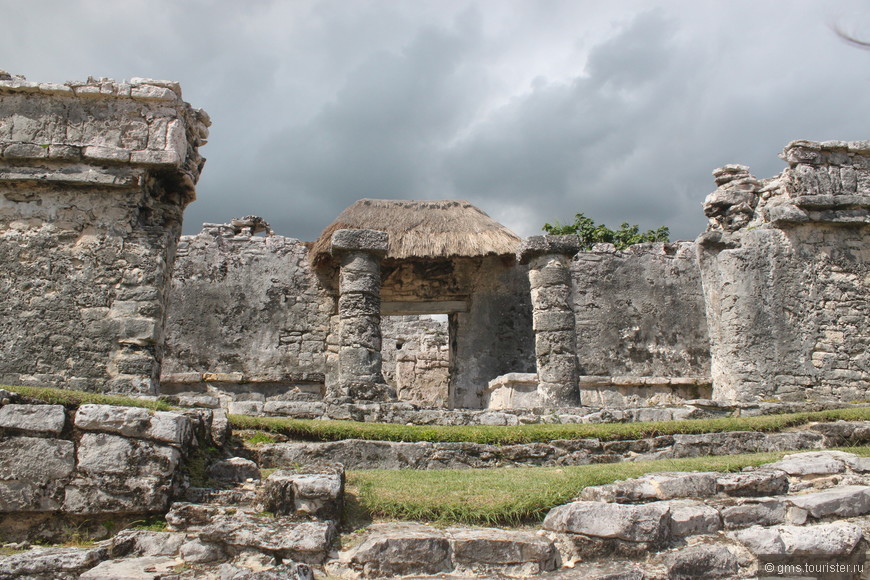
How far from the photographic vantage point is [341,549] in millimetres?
3516

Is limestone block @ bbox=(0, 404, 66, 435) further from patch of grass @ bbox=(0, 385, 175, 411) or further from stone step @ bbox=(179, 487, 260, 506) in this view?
stone step @ bbox=(179, 487, 260, 506)

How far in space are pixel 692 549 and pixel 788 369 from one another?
7.60m

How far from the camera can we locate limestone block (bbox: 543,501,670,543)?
3611mm

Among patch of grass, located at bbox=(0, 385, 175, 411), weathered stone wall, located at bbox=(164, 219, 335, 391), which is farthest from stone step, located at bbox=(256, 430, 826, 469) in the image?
weathered stone wall, located at bbox=(164, 219, 335, 391)

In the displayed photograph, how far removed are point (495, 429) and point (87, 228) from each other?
5.23 m

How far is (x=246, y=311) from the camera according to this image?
13.0 m

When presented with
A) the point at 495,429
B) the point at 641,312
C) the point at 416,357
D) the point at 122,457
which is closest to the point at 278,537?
the point at 122,457

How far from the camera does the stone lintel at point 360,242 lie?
1024 centimetres

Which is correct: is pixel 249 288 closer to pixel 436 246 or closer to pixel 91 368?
pixel 436 246

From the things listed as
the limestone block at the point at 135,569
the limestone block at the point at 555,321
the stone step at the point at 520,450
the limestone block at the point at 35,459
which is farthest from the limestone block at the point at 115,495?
the limestone block at the point at 555,321

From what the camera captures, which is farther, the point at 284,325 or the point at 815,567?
the point at 284,325

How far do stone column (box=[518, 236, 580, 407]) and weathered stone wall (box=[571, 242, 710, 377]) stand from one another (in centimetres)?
294

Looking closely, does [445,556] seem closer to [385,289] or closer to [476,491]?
[476,491]

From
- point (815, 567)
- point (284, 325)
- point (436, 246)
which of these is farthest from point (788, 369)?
point (284, 325)
